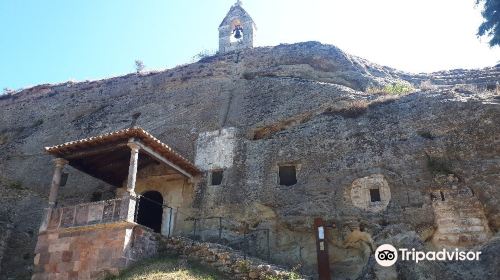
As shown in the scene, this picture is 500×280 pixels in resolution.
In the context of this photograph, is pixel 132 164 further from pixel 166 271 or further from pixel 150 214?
pixel 150 214

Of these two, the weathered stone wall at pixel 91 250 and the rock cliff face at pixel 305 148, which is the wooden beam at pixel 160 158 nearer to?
the rock cliff face at pixel 305 148

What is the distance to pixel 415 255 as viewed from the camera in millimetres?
11258

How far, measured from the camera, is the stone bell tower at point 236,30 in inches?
917

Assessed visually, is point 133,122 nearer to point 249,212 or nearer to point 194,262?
point 249,212

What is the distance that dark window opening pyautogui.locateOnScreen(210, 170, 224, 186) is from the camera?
1559cm

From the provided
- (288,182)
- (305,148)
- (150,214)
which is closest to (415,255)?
(288,182)

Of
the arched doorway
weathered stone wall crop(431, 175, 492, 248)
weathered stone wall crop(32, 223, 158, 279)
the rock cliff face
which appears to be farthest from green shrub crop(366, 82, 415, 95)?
weathered stone wall crop(32, 223, 158, 279)

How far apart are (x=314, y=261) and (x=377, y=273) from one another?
92.2 inches

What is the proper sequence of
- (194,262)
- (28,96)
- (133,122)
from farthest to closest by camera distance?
(28,96) → (133,122) → (194,262)

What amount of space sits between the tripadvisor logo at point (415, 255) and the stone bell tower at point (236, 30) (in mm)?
13960

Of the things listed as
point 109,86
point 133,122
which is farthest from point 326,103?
point 109,86

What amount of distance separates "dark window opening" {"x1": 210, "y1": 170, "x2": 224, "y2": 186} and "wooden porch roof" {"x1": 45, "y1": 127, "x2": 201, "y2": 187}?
0.53 metres

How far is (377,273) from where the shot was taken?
11.0m

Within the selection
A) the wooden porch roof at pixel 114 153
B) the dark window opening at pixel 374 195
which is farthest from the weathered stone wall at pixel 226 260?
the dark window opening at pixel 374 195
